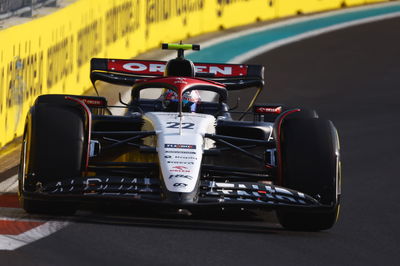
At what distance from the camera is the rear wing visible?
41.9 feet

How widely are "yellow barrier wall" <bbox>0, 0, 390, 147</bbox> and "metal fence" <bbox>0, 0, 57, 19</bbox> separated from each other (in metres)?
0.26

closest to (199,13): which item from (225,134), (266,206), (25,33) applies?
(25,33)

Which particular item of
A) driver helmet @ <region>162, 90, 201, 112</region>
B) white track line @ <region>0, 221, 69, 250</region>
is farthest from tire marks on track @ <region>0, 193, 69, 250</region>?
driver helmet @ <region>162, 90, 201, 112</region>

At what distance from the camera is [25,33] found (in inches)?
557

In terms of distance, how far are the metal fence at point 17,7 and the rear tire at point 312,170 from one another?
5800 mm

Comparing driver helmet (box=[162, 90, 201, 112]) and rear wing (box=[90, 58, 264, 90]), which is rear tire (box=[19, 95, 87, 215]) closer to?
driver helmet (box=[162, 90, 201, 112])

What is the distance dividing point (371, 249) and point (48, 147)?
8.79ft

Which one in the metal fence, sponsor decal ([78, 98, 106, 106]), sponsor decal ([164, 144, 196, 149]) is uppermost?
the metal fence

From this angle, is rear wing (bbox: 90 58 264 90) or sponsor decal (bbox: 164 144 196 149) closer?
sponsor decal (bbox: 164 144 196 149)

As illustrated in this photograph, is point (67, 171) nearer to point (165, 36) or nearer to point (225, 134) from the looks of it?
point (225, 134)

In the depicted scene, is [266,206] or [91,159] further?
[91,159]

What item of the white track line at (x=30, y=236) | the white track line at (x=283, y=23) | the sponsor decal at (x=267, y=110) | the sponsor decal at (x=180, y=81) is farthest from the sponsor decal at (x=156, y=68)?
the white track line at (x=283, y=23)

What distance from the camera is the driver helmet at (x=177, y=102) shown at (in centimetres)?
1159

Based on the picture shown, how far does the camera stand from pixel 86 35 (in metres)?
18.0
